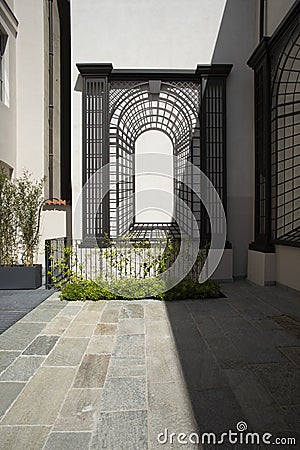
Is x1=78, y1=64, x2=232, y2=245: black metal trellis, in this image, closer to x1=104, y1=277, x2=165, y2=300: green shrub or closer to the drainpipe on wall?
x1=104, y1=277, x2=165, y2=300: green shrub

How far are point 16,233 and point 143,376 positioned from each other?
5.07 metres

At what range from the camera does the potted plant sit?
24.2ft

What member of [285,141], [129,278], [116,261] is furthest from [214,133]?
[129,278]

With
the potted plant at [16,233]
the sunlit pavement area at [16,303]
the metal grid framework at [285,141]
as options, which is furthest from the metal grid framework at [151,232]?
the sunlit pavement area at [16,303]

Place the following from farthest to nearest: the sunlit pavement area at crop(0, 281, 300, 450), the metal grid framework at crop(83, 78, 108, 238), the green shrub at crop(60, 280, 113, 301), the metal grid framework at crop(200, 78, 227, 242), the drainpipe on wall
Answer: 1. the drainpipe on wall
2. the metal grid framework at crop(200, 78, 227, 242)
3. the metal grid framework at crop(83, 78, 108, 238)
4. the green shrub at crop(60, 280, 113, 301)
5. the sunlit pavement area at crop(0, 281, 300, 450)

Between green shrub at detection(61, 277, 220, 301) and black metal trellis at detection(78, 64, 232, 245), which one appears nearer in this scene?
green shrub at detection(61, 277, 220, 301)

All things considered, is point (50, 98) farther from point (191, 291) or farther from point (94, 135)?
point (191, 291)

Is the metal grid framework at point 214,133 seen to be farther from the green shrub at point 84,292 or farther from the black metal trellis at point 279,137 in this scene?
the green shrub at point 84,292

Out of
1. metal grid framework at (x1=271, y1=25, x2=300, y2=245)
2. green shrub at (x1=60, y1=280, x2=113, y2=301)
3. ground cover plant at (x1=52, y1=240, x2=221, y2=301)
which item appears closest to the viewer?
green shrub at (x1=60, y1=280, x2=113, y2=301)

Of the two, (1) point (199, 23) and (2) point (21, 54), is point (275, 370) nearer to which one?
(1) point (199, 23)

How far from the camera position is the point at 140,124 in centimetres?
1058

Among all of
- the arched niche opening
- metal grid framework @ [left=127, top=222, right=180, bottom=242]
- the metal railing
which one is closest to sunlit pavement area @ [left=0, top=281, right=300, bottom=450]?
the metal railing

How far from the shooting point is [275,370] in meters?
Answer: 3.56

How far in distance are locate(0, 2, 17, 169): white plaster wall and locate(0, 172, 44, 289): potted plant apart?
4.25ft
